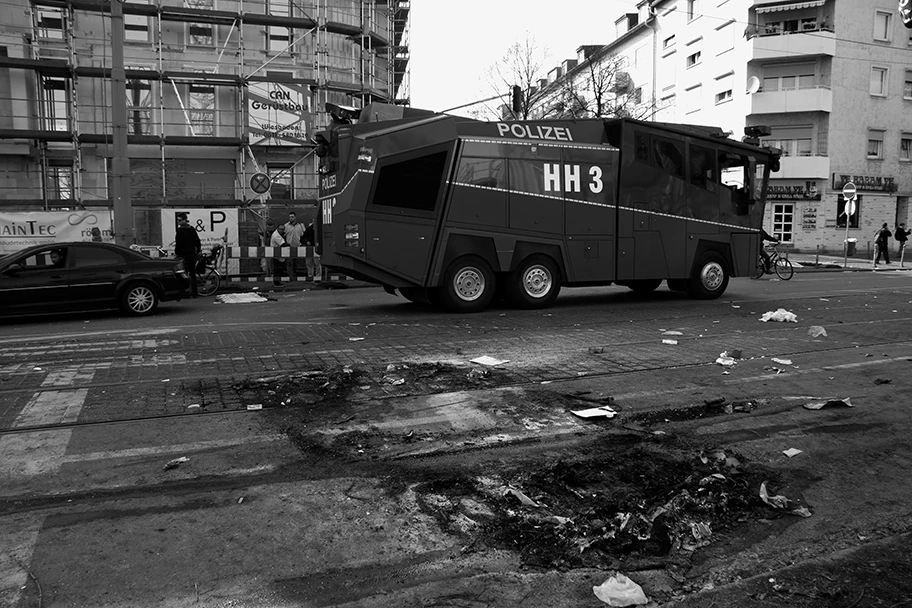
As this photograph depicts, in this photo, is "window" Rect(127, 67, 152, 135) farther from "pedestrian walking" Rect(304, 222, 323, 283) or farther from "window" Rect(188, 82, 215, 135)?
"pedestrian walking" Rect(304, 222, 323, 283)

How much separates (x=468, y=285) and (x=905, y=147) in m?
41.0

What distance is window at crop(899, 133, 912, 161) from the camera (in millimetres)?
42925

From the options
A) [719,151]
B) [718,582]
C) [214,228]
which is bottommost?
[718,582]

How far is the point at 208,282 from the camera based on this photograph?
56.3 ft

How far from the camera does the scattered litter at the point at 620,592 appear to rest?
124 inches

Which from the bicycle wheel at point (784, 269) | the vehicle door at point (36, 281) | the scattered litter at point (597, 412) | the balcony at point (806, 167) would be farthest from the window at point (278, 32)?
the scattered litter at point (597, 412)

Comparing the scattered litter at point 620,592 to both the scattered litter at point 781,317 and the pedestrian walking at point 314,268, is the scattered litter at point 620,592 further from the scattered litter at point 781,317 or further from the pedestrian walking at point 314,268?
the pedestrian walking at point 314,268

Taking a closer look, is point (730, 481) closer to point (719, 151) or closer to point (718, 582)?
point (718, 582)

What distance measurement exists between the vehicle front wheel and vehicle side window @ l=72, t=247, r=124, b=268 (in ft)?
19.1

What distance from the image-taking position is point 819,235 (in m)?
41.3

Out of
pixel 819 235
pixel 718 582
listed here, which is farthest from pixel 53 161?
pixel 819 235

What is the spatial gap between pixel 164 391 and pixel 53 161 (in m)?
25.8

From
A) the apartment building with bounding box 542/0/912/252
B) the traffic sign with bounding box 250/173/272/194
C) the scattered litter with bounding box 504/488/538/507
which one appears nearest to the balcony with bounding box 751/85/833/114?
the apartment building with bounding box 542/0/912/252

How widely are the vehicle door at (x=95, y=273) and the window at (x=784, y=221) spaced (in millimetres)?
37062
